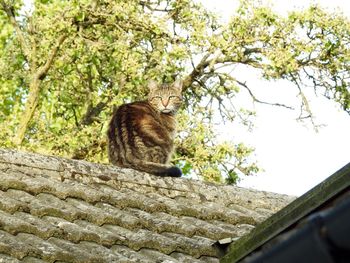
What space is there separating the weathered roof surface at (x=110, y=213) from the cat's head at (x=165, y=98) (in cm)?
295

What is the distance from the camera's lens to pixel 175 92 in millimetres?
9445

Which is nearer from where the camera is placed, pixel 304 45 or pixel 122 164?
pixel 122 164

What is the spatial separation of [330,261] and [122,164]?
21.7ft

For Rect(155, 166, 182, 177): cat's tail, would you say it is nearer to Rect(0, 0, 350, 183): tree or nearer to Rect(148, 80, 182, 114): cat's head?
Rect(148, 80, 182, 114): cat's head

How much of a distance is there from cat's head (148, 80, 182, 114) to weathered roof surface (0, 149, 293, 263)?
2.95 m

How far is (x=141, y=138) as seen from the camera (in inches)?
308

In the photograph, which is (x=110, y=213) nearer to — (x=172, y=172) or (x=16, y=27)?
(x=172, y=172)

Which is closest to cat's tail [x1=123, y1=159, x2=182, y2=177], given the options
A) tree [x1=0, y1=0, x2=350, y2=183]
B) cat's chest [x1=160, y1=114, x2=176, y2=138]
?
cat's chest [x1=160, y1=114, x2=176, y2=138]

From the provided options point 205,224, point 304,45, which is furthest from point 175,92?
point 304,45

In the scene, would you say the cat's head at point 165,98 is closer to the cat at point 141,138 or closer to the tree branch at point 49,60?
the cat at point 141,138

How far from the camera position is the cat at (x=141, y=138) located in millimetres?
7492

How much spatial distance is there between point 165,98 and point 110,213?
4.29 meters

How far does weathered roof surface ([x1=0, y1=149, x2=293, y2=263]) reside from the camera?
432 centimetres

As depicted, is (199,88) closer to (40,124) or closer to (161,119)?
(40,124)
